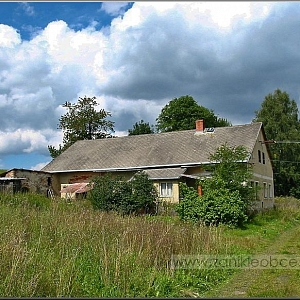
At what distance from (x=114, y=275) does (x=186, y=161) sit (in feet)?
80.5

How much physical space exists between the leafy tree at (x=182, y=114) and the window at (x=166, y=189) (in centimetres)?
2606

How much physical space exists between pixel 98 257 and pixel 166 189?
21.5 meters

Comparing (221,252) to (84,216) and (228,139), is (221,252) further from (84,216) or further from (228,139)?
(228,139)

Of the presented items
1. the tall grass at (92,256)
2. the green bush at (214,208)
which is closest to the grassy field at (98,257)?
the tall grass at (92,256)

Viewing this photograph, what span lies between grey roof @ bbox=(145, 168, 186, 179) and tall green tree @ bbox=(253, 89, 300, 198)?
2271 centimetres

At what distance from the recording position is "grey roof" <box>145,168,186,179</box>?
1140 inches

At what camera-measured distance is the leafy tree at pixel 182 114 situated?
183 feet

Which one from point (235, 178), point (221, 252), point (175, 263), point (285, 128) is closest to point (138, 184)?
point (235, 178)

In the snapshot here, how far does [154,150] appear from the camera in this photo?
35.2 meters

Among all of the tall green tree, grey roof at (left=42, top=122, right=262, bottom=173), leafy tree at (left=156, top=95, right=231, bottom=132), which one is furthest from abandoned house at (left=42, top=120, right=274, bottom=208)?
leafy tree at (left=156, top=95, right=231, bottom=132)

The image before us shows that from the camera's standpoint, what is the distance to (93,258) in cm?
795

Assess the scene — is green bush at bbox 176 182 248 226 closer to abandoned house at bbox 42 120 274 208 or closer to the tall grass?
the tall grass

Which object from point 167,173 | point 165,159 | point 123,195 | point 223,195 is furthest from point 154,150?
point 223,195

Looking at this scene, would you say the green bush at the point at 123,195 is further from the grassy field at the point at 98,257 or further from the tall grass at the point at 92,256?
the tall grass at the point at 92,256
